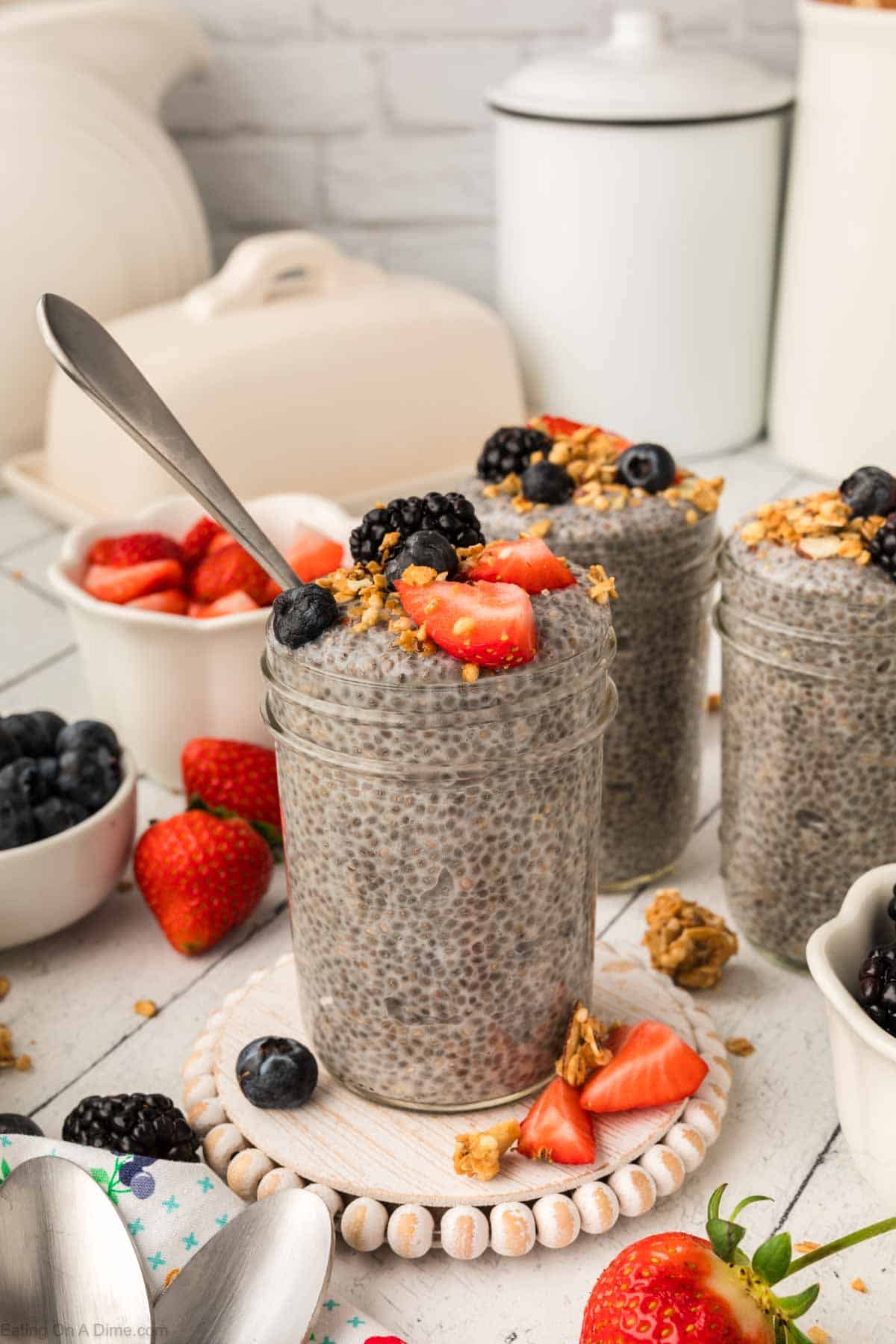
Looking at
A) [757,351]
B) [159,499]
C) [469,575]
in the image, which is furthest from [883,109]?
[469,575]

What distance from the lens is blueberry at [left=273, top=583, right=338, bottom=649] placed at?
69 centimetres

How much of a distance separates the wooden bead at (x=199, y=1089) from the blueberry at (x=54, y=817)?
205mm

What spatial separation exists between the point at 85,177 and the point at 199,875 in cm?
103

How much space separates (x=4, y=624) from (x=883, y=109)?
3.20ft

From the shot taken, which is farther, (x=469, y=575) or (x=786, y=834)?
(x=786, y=834)

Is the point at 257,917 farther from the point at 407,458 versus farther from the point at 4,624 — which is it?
the point at 407,458

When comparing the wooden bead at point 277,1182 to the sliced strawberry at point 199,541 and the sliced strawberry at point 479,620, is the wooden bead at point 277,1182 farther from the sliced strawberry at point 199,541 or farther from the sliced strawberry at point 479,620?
the sliced strawberry at point 199,541

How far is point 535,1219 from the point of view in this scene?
72cm

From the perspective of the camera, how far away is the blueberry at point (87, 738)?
970mm

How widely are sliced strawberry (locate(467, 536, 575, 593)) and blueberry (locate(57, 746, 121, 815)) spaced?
36cm

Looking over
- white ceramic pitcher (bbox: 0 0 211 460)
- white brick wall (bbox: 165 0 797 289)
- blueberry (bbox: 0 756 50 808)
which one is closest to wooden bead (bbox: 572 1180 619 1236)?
blueberry (bbox: 0 756 50 808)

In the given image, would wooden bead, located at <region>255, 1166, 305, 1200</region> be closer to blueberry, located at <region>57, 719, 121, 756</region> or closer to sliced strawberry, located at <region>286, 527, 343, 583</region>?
blueberry, located at <region>57, 719, 121, 756</region>

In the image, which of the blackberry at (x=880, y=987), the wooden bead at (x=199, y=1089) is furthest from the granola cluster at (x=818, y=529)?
the wooden bead at (x=199, y=1089)

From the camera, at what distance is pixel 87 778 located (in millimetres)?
958
